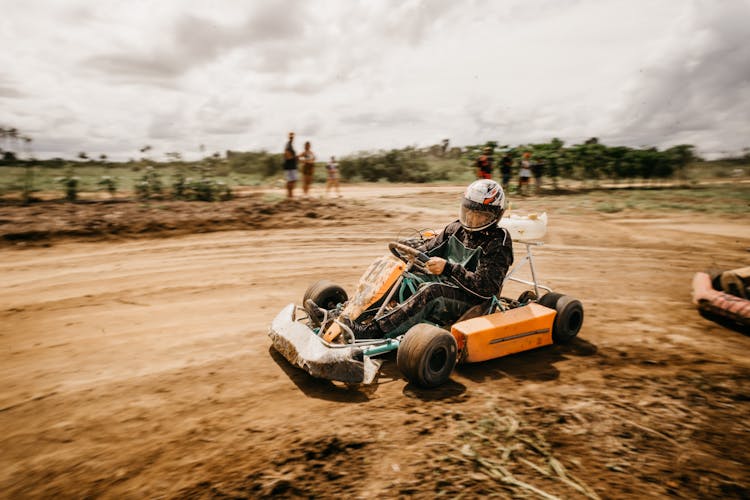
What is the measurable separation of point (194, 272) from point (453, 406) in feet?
16.9

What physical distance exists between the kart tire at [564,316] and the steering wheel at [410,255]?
151 cm

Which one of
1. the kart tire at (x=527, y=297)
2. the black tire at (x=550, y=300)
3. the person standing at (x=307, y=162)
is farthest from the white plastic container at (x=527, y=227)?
the person standing at (x=307, y=162)

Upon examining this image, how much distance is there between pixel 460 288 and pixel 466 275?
0.20 metres

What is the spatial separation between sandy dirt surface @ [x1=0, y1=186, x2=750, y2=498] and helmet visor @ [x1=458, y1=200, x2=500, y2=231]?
1338 mm

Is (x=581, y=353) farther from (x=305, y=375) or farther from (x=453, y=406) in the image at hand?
(x=305, y=375)

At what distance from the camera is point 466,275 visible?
4.16 metres

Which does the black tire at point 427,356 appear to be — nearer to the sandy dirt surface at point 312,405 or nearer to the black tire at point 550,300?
the sandy dirt surface at point 312,405

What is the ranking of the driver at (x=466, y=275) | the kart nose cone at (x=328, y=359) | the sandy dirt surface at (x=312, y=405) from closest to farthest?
1. the sandy dirt surface at (x=312, y=405)
2. the kart nose cone at (x=328, y=359)
3. the driver at (x=466, y=275)

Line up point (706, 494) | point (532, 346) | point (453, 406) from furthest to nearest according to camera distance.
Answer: point (532, 346)
point (453, 406)
point (706, 494)

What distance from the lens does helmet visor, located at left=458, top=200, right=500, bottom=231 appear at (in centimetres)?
432

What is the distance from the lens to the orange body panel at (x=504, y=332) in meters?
3.95

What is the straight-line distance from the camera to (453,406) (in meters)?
3.45

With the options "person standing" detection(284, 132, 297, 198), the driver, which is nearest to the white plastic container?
the driver

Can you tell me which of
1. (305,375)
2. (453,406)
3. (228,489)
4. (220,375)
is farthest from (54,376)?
(453,406)
